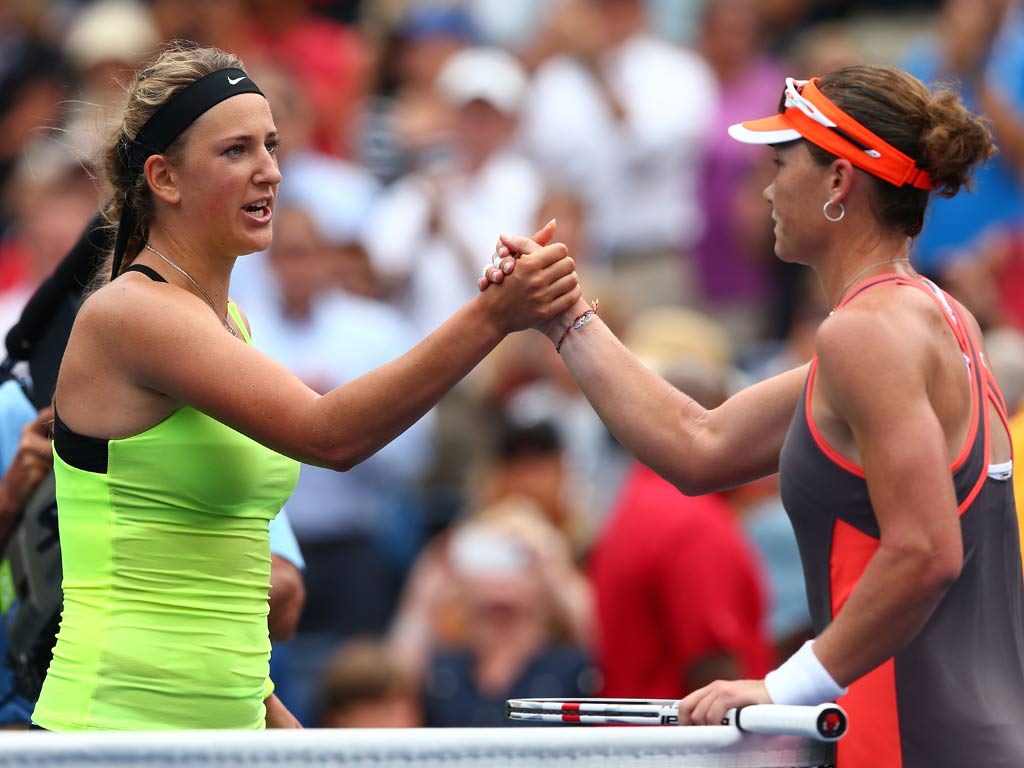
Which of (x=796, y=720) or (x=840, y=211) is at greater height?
(x=840, y=211)

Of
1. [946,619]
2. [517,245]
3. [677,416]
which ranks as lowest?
[946,619]

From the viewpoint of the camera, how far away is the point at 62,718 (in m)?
3.20

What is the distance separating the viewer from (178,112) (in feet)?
10.7

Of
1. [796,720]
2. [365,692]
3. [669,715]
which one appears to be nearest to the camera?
[796,720]

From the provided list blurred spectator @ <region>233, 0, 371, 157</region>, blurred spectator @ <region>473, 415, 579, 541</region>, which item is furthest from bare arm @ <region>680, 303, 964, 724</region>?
blurred spectator @ <region>233, 0, 371, 157</region>

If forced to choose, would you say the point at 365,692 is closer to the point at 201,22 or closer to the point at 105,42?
the point at 105,42

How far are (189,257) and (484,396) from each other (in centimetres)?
500

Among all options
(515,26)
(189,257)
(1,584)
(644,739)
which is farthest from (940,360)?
(515,26)

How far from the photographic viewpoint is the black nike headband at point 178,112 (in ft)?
10.7

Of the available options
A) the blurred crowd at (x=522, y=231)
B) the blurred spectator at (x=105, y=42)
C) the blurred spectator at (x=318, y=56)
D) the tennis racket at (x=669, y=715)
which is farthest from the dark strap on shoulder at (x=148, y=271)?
the blurred spectator at (x=318, y=56)

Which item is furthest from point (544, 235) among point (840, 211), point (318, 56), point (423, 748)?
point (318, 56)

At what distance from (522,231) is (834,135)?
5.19m

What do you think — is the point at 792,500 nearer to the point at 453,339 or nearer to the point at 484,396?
the point at 453,339

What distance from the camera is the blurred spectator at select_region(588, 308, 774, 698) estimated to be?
5.99m
